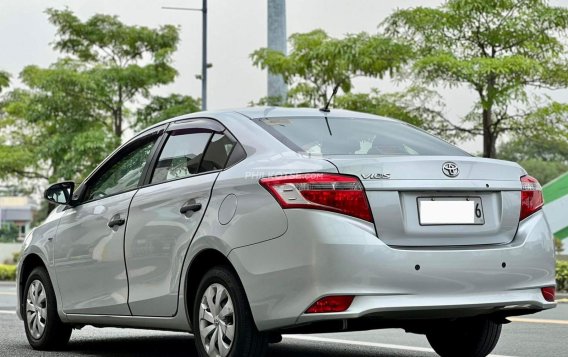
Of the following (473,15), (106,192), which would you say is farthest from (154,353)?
(473,15)

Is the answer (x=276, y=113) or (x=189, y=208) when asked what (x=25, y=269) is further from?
(x=276, y=113)

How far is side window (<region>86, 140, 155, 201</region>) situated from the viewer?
7.47m

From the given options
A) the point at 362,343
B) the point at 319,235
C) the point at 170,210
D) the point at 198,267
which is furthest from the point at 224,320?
the point at 362,343

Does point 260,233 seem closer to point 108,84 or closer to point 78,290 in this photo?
point 78,290

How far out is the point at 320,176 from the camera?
18.4 ft

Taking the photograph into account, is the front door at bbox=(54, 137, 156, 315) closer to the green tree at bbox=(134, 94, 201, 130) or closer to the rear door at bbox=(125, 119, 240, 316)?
the rear door at bbox=(125, 119, 240, 316)

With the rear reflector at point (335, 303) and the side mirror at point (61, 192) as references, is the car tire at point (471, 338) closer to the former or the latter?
the rear reflector at point (335, 303)

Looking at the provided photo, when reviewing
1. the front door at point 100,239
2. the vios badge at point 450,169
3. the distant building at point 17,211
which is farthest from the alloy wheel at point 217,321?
the distant building at point 17,211

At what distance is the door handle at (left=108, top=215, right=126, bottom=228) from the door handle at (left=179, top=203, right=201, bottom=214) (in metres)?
0.85

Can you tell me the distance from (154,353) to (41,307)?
97cm

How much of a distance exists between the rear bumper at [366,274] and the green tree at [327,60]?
20897 millimetres

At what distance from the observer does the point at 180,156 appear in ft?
22.9

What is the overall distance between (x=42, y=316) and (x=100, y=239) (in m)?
1.20

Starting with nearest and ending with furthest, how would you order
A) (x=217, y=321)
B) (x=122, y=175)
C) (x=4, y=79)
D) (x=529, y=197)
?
A: 1. (x=529, y=197)
2. (x=217, y=321)
3. (x=122, y=175)
4. (x=4, y=79)
